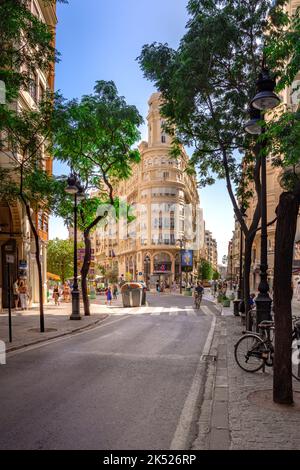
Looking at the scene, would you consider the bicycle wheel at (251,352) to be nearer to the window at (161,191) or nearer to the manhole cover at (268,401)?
the manhole cover at (268,401)

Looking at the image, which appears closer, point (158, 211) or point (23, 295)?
point (23, 295)

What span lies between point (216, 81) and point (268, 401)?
11.8m

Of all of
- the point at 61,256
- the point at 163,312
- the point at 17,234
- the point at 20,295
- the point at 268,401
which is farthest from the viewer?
the point at 61,256

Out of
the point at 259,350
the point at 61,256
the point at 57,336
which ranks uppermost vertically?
the point at 61,256

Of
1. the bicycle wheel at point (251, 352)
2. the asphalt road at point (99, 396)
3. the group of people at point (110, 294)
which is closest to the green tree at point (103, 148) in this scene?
the asphalt road at point (99, 396)

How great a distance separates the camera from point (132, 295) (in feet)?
110

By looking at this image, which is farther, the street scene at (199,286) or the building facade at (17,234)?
the building facade at (17,234)

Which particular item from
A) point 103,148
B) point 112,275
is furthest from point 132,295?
point 112,275

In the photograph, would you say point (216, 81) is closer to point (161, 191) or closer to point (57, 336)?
point (57, 336)

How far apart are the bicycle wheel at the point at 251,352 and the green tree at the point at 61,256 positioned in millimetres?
55088

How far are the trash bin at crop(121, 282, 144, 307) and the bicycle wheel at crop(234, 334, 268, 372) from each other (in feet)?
80.5

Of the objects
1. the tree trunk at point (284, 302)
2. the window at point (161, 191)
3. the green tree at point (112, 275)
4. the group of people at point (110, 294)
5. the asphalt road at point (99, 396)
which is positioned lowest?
the green tree at point (112, 275)

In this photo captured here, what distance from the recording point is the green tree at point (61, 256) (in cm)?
6462

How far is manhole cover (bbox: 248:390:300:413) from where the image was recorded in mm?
6082
